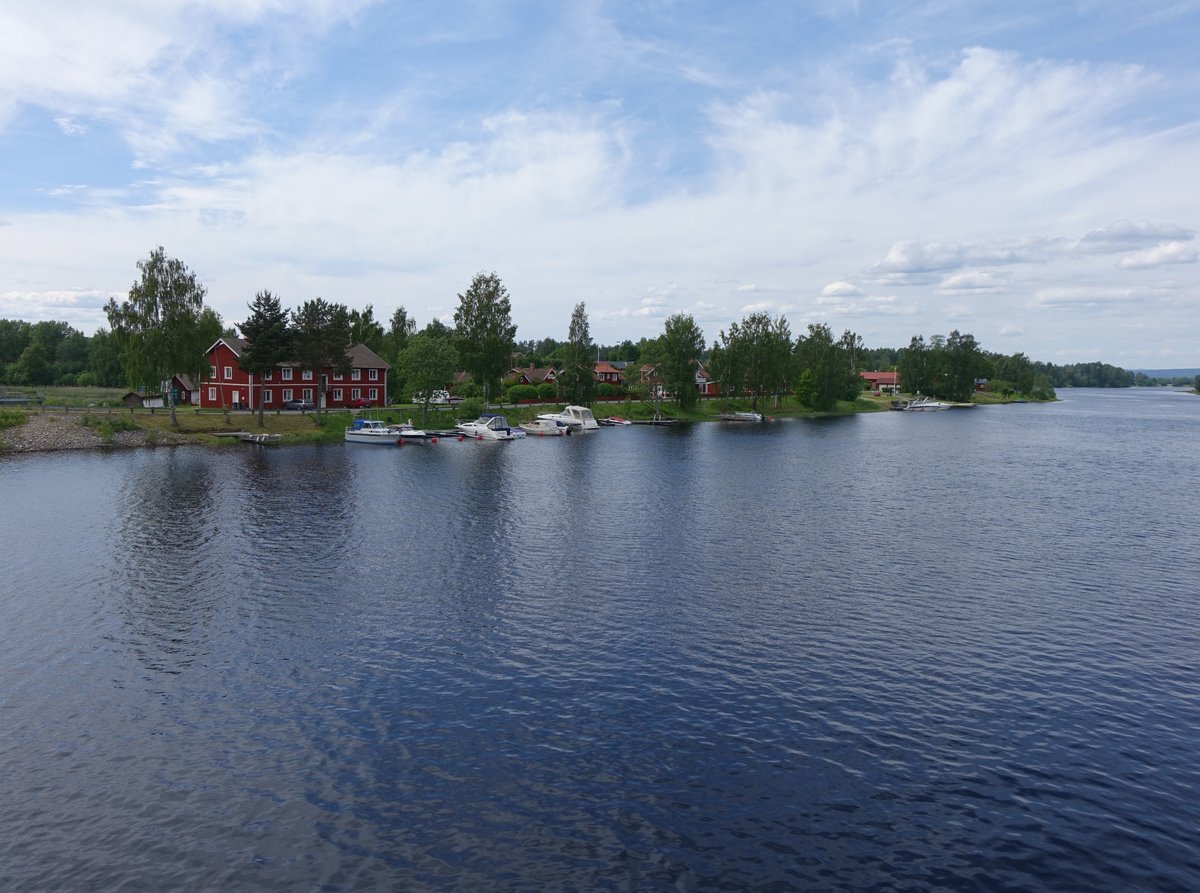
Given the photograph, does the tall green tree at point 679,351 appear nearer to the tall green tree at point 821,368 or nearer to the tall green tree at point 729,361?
the tall green tree at point 729,361

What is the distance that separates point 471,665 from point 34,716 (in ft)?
47.8

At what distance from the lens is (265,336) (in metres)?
98.7

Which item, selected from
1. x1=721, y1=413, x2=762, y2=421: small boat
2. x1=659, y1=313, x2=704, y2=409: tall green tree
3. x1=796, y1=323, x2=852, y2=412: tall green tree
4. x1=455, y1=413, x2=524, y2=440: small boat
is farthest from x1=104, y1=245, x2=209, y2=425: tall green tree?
x1=796, y1=323, x2=852, y2=412: tall green tree

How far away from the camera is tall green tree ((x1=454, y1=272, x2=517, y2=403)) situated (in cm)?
12862

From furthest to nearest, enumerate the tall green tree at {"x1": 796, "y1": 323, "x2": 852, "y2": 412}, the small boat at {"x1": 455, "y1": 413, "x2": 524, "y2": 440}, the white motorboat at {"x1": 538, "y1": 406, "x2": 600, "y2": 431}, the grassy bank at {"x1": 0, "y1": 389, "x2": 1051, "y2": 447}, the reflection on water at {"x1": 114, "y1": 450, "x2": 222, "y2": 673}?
the tall green tree at {"x1": 796, "y1": 323, "x2": 852, "y2": 412}
the white motorboat at {"x1": 538, "y1": 406, "x2": 600, "y2": 431}
the small boat at {"x1": 455, "y1": 413, "x2": 524, "y2": 440}
the grassy bank at {"x1": 0, "y1": 389, "x2": 1051, "y2": 447}
the reflection on water at {"x1": 114, "y1": 450, "x2": 222, "y2": 673}

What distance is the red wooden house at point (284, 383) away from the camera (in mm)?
112375

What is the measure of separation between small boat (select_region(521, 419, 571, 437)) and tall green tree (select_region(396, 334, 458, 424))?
53.0ft

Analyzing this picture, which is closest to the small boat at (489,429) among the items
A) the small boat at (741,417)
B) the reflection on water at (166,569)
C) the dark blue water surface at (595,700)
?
the reflection on water at (166,569)

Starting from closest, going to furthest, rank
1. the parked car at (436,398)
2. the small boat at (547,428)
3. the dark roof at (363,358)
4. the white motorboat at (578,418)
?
the parked car at (436,398), the small boat at (547,428), the dark roof at (363,358), the white motorboat at (578,418)

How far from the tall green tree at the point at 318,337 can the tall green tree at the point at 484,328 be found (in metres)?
25.0

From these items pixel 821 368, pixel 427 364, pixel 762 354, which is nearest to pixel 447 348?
pixel 427 364

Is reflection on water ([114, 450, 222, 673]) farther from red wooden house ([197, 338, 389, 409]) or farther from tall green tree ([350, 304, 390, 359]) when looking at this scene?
tall green tree ([350, 304, 390, 359])

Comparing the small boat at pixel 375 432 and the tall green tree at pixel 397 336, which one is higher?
the tall green tree at pixel 397 336

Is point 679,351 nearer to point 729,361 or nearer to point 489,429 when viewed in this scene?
point 729,361
